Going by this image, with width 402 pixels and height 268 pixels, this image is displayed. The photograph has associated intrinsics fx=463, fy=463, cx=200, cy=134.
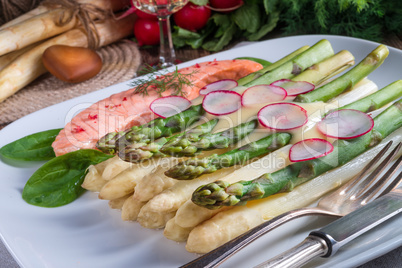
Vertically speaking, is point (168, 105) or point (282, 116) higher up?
point (282, 116)

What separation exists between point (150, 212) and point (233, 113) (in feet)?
2.64

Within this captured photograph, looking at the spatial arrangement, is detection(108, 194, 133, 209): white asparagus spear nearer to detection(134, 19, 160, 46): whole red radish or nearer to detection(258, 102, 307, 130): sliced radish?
detection(258, 102, 307, 130): sliced radish

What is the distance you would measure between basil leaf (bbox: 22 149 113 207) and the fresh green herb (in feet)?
9.08

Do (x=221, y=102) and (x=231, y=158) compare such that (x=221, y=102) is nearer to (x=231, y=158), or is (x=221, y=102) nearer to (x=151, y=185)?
(x=231, y=158)

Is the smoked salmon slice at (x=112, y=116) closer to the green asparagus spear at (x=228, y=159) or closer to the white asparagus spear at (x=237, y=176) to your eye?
the green asparagus spear at (x=228, y=159)

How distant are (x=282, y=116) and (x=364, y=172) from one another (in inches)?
21.4

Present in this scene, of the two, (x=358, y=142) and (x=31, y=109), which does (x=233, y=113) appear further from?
(x=31, y=109)

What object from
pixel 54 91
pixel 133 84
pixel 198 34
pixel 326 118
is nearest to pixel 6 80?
pixel 54 91

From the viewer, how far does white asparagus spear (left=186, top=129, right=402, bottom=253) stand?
214 centimetres

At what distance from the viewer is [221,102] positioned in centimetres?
288

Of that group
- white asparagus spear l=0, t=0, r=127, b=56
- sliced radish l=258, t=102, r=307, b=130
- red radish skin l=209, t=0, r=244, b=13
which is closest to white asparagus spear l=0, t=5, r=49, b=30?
white asparagus spear l=0, t=0, r=127, b=56

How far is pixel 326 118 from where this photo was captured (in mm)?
2658

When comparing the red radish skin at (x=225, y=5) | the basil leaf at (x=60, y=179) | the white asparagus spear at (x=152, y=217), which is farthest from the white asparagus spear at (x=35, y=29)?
the white asparagus spear at (x=152, y=217)

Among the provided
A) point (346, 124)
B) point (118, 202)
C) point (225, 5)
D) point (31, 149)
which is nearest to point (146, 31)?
point (225, 5)
